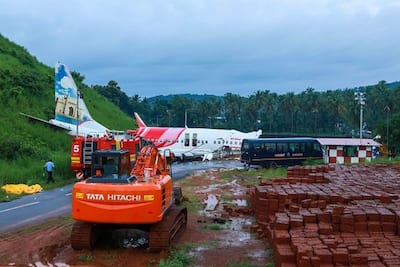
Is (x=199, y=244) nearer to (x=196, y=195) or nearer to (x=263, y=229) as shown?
(x=263, y=229)

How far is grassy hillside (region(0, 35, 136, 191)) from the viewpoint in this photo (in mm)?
27453

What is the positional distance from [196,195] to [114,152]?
969 centimetres

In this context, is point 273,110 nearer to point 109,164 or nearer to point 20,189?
point 20,189

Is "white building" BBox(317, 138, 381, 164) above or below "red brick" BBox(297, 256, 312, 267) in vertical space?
above

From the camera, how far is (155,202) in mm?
10922

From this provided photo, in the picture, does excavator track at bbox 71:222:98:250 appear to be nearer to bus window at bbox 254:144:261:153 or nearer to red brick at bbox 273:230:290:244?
red brick at bbox 273:230:290:244

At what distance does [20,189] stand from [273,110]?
7640cm

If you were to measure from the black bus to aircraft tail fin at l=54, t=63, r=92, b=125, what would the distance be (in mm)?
13276

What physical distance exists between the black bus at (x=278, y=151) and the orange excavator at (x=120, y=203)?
78.0 ft

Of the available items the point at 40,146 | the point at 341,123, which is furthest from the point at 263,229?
the point at 341,123

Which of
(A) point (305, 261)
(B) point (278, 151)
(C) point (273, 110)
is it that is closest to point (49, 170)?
(B) point (278, 151)

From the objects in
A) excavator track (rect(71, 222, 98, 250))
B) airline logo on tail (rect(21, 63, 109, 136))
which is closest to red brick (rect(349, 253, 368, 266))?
excavator track (rect(71, 222, 98, 250))

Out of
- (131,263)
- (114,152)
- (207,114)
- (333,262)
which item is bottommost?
(131,263)

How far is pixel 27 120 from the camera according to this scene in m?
38.9
